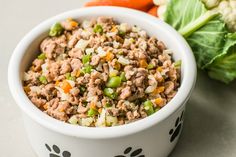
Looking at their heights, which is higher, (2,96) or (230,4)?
(230,4)

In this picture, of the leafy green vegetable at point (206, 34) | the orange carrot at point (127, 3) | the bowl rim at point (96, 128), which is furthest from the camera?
the orange carrot at point (127, 3)

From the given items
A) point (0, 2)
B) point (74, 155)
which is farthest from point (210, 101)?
point (0, 2)

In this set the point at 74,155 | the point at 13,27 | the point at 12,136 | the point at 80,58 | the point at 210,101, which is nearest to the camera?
the point at 74,155

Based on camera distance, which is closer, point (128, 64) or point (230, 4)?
point (128, 64)

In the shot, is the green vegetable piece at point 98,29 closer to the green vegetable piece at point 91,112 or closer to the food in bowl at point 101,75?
the food in bowl at point 101,75

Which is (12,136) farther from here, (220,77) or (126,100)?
(220,77)

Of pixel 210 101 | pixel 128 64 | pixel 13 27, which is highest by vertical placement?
pixel 128 64

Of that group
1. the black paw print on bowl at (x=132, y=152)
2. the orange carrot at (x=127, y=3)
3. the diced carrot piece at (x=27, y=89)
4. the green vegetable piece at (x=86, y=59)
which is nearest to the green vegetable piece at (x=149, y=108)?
the black paw print on bowl at (x=132, y=152)
